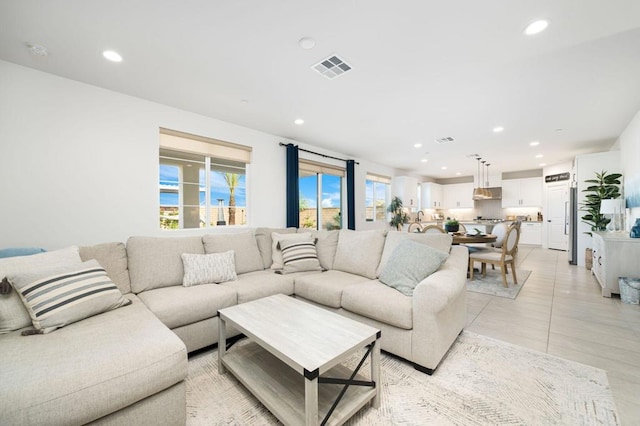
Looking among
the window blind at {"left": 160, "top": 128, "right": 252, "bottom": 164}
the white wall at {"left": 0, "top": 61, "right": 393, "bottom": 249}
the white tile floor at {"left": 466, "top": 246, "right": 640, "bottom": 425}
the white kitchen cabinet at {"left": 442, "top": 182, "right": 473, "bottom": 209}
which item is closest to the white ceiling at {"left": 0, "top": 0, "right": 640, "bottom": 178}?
the white wall at {"left": 0, "top": 61, "right": 393, "bottom": 249}

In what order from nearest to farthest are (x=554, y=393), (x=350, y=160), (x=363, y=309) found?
(x=554, y=393)
(x=363, y=309)
(x=350, y=160)

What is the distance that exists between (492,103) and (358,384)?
373cm

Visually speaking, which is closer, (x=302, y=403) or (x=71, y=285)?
(x=302, y=403)

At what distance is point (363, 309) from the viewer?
7.28ft

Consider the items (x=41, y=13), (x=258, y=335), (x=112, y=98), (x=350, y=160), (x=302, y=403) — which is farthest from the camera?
(x=350, y=160)

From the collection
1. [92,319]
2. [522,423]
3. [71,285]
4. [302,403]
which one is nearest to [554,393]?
[522,423]

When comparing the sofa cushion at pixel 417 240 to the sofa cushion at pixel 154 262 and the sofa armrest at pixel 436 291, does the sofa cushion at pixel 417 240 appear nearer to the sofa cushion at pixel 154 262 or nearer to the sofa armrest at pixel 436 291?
the sofa armrest at pixel 436 291

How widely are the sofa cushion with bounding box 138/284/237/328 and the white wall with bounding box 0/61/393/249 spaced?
1254 millimetres

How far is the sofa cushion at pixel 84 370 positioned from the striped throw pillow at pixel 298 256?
1.65 meters

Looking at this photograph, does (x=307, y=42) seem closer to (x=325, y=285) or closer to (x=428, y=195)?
(x=325, y=285)

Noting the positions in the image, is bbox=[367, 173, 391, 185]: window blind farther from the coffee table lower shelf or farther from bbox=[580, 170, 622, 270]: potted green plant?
the coffee table lower shelf

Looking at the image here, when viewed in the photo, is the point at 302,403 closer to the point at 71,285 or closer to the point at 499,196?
the point at 71,285

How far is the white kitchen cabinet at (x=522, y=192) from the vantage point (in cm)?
865

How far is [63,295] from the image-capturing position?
1.65 m
